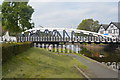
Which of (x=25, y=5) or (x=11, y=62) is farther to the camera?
(x=25, y=5)

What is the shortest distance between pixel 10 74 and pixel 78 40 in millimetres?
43340

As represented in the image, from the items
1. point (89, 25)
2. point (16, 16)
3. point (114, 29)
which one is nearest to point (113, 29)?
point (114, 29)

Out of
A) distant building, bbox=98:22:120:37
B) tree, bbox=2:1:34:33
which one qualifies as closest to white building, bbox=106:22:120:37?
distant building, bbox=98:22:120:37

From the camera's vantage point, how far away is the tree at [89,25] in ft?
283

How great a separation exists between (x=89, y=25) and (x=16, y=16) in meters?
57.7

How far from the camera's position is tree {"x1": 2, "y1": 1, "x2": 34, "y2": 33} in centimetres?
3469

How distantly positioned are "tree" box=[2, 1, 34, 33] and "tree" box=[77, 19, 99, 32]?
53256mm

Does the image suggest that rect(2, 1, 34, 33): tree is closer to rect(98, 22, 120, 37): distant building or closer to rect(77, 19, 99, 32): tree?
rect(98, 22, 120, 37): distant building

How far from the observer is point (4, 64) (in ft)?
41.8

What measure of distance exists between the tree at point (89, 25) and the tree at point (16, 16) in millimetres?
53256

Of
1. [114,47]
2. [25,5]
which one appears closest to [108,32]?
[114,47]

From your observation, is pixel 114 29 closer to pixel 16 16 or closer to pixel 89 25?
pixel 89 25

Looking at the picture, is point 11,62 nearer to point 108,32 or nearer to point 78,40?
point 78,40

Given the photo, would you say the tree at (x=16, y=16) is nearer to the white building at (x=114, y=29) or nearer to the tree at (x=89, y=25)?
the white building at (x=114, y=29)
